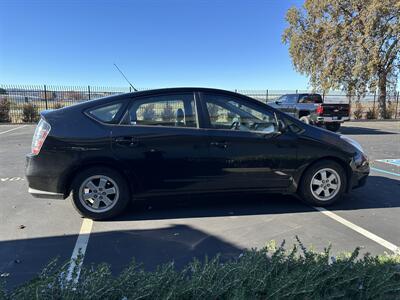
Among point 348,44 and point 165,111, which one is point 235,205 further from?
point 348,44

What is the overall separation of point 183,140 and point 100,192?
1.27 meters

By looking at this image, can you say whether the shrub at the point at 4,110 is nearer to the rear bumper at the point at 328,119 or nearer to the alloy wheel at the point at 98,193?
the rear bumper at the point at 328,119

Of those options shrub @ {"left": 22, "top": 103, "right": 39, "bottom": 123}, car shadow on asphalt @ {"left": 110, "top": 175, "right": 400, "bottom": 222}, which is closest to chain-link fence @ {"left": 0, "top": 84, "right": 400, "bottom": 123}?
shrub @ {"left": 22, "top": 103, "right": 39, "bottom": 123}

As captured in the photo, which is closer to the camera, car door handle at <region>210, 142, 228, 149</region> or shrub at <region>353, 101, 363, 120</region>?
car door handle at <region>210, 142, 228, 149</region>

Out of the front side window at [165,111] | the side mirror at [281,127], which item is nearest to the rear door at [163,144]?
the front side window at [165,111]

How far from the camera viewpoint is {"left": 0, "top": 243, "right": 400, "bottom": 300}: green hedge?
91.5 inches

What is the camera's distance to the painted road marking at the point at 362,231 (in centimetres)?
388

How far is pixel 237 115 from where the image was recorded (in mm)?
4914

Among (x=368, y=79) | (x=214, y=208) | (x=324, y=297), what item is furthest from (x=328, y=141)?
(x=368, y=79)

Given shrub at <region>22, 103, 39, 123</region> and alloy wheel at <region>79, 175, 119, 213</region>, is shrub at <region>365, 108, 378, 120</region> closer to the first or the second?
shrub at <region>22, 103, 39, 123</region>

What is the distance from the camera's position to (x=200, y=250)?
3797 mm

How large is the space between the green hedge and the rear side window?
2.42 metres

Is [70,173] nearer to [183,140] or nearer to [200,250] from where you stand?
[183,140]

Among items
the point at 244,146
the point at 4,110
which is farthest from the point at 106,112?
the point at 4,110
